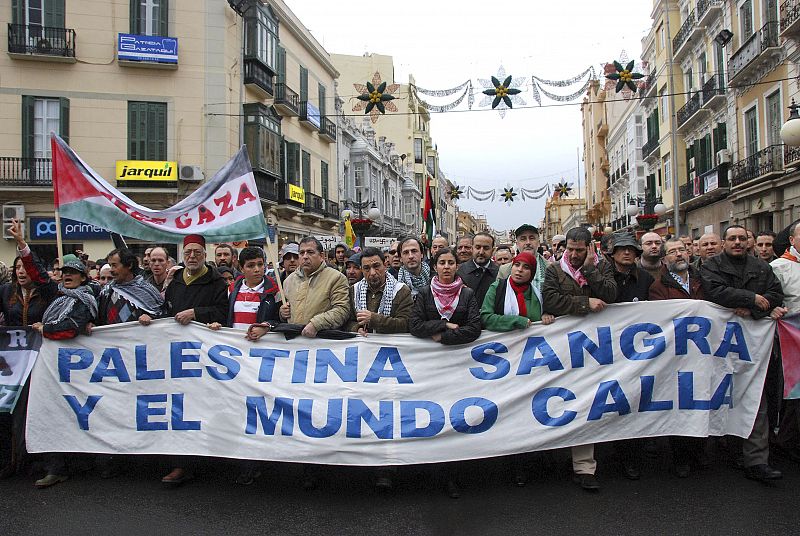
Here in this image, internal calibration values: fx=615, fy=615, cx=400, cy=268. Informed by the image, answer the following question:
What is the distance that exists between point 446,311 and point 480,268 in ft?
4.13

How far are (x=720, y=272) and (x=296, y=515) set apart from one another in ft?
12.1

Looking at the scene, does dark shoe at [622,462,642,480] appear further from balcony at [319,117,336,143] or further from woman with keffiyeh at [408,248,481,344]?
balcony at [319,117,336,143]

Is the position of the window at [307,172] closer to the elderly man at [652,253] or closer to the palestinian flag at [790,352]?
the elderly man at [652,253]

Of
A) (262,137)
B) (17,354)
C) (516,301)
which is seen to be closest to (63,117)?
(262,137)

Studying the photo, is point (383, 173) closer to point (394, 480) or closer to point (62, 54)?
point (62, 54)

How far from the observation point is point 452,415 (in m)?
4.56

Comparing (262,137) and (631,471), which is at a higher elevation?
(262,137)

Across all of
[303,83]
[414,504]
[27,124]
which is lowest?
[414,504]

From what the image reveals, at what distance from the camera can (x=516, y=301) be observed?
15.6 feet

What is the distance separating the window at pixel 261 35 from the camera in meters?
21.6

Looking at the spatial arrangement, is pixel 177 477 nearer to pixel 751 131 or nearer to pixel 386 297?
pixel 386 297

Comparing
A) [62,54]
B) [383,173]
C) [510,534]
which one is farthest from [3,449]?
[383,173]

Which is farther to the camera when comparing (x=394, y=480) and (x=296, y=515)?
(x=394, y=480)

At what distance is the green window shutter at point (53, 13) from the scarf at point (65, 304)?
700 inches
